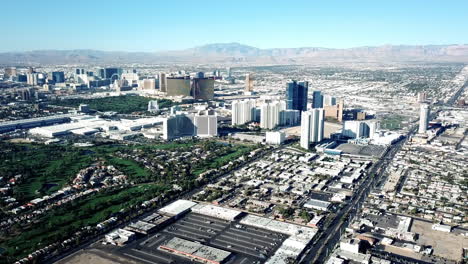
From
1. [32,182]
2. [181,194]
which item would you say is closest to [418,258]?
[181,194]

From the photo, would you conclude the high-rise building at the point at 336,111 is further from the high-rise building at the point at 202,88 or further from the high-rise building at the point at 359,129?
the high-rise building at the point at 202,88

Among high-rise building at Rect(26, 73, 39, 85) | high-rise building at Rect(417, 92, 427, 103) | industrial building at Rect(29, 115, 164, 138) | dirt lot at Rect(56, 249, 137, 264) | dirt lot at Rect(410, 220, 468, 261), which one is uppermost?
high-rise building at Rect(26, 73, 39, 85)

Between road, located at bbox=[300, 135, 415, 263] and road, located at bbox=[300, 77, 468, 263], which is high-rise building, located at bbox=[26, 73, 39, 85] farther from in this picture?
road, located at bbox=[300, 135, 415, 263]

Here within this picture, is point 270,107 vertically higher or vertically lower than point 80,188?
higher

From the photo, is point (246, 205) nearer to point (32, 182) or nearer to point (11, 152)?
point (32, 182)

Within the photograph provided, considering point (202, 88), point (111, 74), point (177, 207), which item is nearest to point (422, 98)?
point (202, 88)

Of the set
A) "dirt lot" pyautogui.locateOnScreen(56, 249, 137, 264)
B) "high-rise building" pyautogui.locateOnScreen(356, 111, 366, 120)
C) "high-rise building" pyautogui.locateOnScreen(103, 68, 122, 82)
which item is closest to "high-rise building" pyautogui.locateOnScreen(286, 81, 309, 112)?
"high-rise building" pyautogui.locateOnScreen(356, 111, 366, 120)

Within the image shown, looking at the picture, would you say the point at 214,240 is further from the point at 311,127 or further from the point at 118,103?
the point at 118,103
